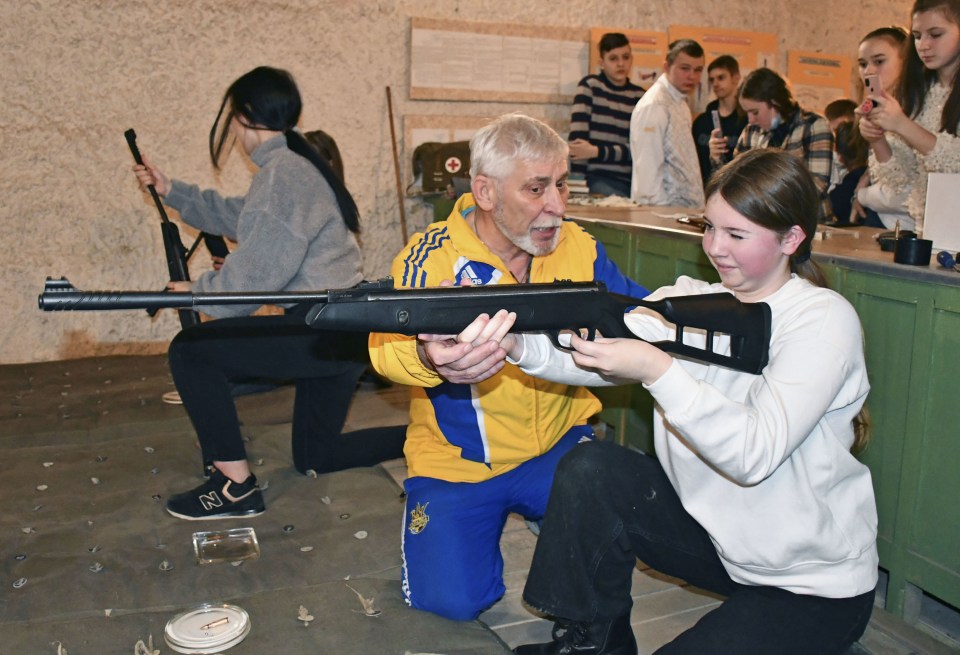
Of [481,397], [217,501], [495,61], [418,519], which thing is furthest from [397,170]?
[418,519]

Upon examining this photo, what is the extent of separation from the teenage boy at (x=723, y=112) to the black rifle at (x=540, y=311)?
3.69 m

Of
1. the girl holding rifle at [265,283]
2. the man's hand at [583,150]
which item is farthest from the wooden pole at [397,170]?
the girl holding rifle at [265,283]

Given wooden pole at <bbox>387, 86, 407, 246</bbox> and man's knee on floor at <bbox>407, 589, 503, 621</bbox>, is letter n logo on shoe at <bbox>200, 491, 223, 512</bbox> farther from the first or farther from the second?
wooden pole at <bbox>387, 86, 407, 246</bbox>

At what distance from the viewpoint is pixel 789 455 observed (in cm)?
159

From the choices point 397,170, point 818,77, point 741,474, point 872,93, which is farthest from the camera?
point 818,77

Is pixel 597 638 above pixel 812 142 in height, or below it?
below

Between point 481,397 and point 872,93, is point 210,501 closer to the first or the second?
point 481,397

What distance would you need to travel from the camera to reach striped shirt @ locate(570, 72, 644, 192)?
5.75 m

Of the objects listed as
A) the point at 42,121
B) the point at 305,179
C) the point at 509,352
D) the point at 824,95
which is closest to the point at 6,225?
the point at 42,121

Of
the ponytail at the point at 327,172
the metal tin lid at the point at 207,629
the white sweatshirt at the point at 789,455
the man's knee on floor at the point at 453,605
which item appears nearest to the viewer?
the white sweatshirt at the point at 789,455

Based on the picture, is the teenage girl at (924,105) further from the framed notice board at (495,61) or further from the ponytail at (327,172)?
the framed notice board at (495,61)

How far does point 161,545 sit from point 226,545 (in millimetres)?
199

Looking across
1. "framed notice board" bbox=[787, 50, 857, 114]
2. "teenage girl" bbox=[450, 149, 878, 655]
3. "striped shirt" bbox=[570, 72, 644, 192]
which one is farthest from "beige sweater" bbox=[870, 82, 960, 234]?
"framed notice board" bbox=[787, 50, 857, 114]

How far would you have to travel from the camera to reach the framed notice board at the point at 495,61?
5617mm
